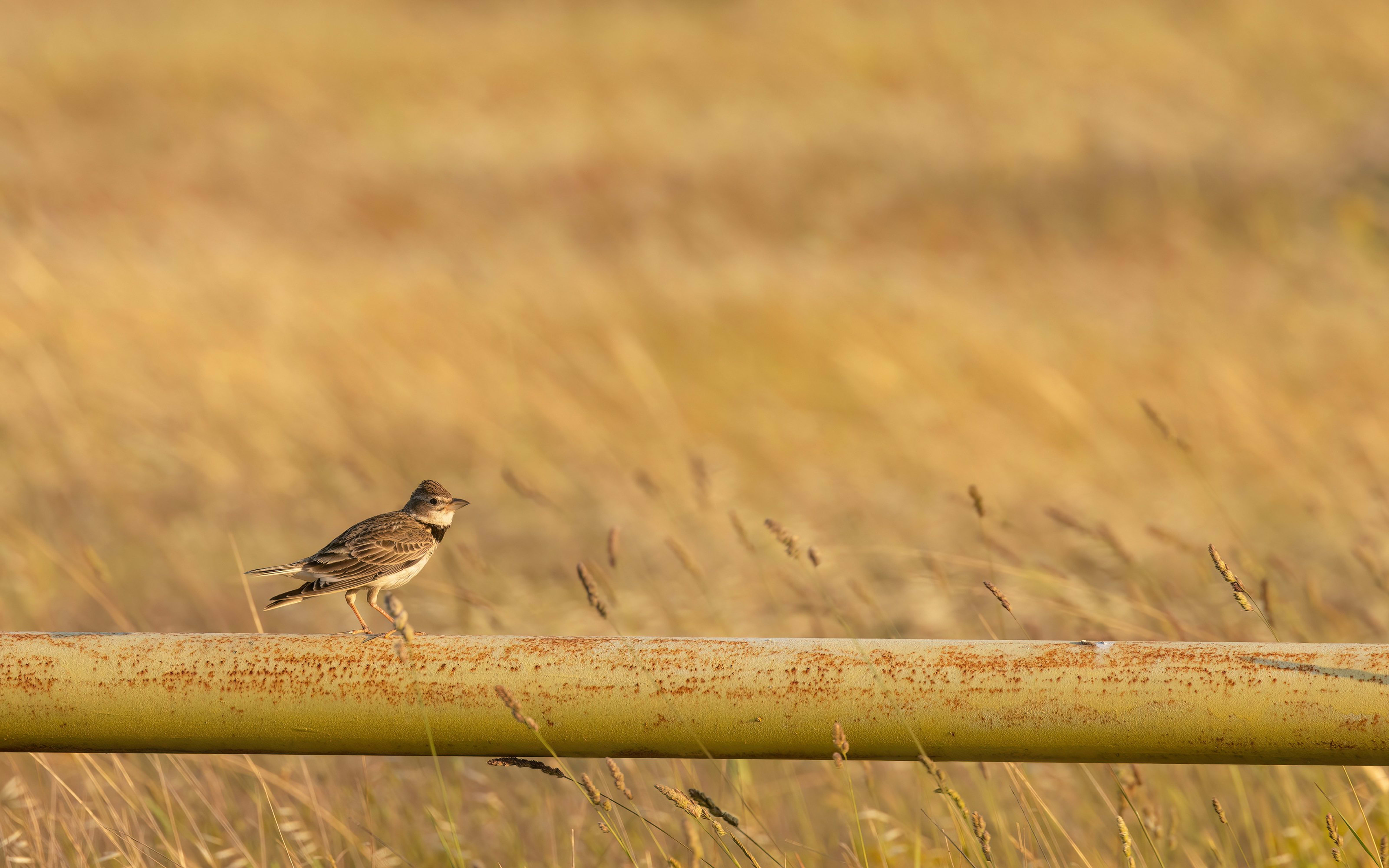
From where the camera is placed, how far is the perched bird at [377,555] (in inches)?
80.7

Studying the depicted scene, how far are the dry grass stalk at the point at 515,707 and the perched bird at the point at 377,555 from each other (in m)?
0.72

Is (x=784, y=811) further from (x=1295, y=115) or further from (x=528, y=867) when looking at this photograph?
(x=1295, y=115)

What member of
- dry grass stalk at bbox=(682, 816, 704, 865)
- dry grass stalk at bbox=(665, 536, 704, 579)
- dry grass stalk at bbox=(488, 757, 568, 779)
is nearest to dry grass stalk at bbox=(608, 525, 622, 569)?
dry grass stalk at bbox=(665, 536, 704, 579)

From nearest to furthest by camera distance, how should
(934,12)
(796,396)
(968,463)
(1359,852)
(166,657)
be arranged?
1. (166,657)
2. (1359,852)
3. (968,463)
4. (796,396)
5. (934,12)

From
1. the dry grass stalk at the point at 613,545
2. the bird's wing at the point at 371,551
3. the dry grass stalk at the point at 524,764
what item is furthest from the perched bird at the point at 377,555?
the dry grass stalk at the point at 524,764

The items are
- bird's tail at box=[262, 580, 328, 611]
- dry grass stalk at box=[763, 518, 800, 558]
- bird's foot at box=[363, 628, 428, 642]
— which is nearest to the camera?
bird's foot at box=[363, 628, 428, 642]

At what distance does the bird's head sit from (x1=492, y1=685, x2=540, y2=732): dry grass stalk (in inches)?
42.6

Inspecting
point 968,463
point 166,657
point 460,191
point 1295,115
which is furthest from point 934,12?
point 166,657

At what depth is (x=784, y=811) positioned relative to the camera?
3.23 metres

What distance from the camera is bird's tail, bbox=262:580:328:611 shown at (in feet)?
6.19

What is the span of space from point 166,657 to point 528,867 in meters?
1.66

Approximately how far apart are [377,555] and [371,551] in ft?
0.04

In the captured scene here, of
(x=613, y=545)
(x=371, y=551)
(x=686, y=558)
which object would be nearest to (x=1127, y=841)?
(x=613, y=545)

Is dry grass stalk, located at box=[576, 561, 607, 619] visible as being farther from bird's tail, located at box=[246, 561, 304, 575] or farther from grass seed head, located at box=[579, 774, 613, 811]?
bird's tail, located at box=[246, 561, 304, 575]
